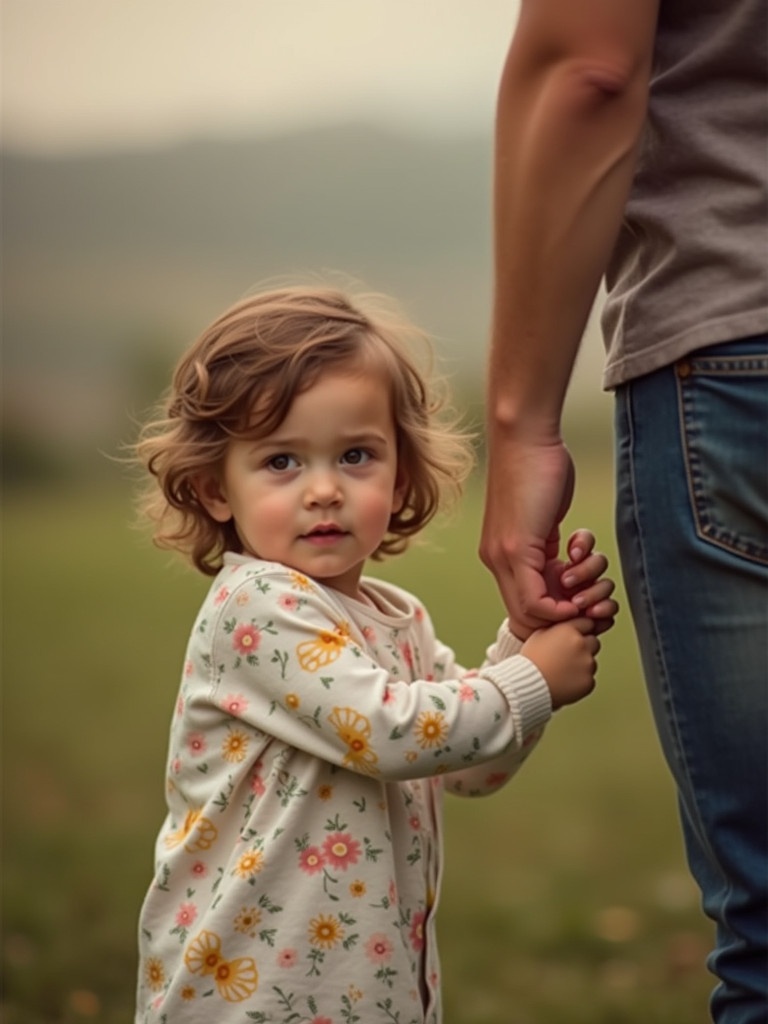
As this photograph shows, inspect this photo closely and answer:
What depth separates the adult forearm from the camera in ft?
5.58

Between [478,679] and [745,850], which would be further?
[478,679]

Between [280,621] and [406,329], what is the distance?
21.8 inches

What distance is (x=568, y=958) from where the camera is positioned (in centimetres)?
406

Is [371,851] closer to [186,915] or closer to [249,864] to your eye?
[249,864]

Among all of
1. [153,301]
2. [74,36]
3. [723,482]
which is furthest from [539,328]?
[74,36]

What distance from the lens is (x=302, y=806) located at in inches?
81.1

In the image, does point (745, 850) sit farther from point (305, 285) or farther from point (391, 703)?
point (305, 285)

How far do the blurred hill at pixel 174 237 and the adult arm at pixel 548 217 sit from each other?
1016 centimetres

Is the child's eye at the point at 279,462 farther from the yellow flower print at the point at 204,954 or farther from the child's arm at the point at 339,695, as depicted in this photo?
the yellow flower print at the point at 204,954

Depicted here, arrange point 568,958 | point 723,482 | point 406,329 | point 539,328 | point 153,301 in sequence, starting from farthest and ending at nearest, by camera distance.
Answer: point 153,301 → point 568,958 → point 406,329 → point 539,328 → point 723,482

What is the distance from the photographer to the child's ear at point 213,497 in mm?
2281

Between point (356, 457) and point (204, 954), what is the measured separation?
0.69 meters

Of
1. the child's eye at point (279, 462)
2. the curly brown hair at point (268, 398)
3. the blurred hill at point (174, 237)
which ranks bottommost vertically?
the child's eye at point (279, 462)

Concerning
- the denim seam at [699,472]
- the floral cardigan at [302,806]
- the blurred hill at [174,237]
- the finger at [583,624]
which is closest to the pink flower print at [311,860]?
the floral cardigan at [302,806]
